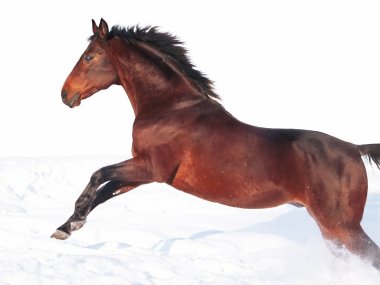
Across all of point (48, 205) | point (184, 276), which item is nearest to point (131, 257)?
point (184, 276)

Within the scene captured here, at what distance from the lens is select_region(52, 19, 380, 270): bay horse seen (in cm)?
512

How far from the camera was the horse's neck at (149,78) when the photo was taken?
565cm

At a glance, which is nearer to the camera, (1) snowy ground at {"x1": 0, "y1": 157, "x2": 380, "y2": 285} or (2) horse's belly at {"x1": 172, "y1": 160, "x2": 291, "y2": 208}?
(2) horse's belly at {"x1": 172, "y1": 160, "x2": 291, "y2": 208}

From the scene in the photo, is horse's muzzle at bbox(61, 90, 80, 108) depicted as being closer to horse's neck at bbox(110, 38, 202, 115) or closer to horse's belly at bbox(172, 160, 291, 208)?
horse's neck at bbox(110, 38, 202, 115)

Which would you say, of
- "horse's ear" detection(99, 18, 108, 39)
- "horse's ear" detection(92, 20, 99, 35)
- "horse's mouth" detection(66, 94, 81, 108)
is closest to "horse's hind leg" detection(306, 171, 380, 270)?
"horse's mouth" detection(66, 94, 81, 108)

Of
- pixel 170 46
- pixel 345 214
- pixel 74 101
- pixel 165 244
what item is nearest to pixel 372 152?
pixel 345 214

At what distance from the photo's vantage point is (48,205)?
45.4 ft

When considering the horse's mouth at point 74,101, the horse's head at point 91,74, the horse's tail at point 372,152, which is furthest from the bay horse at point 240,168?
the horse's mouth at point 74,101

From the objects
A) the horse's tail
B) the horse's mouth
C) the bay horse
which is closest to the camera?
the bay horse

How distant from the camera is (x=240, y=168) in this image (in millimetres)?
5148

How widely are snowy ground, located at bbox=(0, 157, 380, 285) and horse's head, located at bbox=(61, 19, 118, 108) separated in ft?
6.23

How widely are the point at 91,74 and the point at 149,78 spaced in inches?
22.4

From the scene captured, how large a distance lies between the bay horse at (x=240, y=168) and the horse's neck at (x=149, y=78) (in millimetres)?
87

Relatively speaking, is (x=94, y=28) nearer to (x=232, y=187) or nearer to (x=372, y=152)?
(x=232, y=187)
